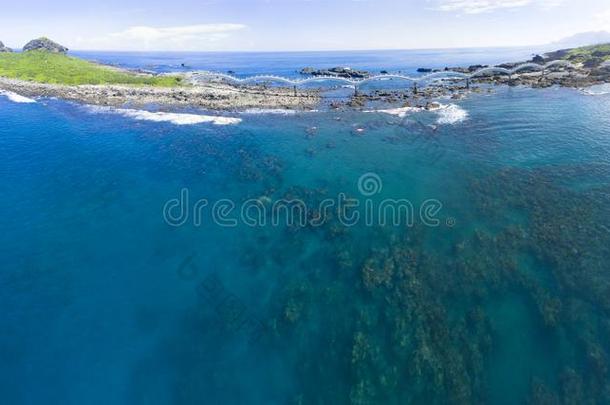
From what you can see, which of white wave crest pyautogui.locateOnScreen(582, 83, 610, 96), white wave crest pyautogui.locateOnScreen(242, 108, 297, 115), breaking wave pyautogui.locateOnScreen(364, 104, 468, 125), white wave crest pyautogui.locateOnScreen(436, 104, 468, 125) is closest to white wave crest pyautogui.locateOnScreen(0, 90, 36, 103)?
white wave crest pyautogui.locateOnScreen(242, 108, 297, 115)

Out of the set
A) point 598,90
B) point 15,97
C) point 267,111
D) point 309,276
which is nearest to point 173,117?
point 267,111

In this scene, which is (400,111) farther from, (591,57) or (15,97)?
(15,97)

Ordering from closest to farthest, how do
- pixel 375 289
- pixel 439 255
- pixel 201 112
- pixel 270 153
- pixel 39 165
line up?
pixel 375 289, pixel 439 255, pixel 39 165, pixel 270 153, pixel 201 112

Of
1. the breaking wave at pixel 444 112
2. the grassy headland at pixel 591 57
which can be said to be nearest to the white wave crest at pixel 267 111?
the breaking wave at pixel 444 112

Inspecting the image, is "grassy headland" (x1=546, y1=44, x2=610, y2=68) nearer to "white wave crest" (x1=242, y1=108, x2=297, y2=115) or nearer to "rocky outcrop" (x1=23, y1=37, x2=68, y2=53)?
"white wave crest" (x1=242, y1=108, x2=297, y2=115)

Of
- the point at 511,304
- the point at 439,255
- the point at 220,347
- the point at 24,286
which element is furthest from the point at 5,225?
the point at 511,304

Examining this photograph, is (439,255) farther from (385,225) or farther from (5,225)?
(5,225)
